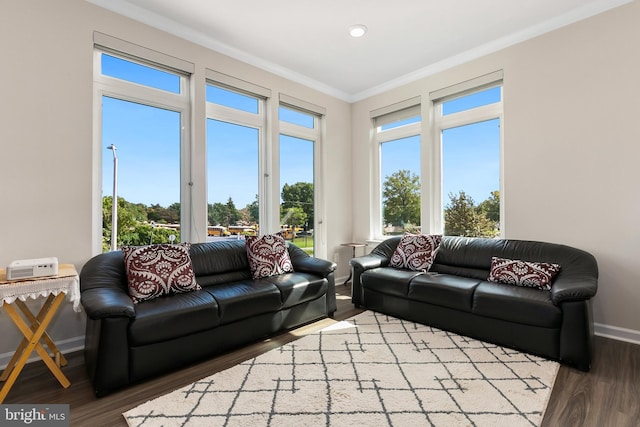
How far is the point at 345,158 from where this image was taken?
206 inches

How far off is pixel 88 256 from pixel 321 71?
341 cm

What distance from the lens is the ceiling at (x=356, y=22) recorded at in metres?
2.99

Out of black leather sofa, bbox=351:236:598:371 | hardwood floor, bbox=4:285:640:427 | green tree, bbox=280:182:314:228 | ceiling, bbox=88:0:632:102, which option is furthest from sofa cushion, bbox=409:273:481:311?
ceiling, bbox=88:0:632:102

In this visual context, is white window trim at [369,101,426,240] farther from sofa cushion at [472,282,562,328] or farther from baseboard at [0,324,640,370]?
baseboard at [0,324,640,370]

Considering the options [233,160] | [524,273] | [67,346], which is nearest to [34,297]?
[67,346]

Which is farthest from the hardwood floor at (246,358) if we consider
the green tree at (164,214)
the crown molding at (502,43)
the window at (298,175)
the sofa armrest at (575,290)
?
the crown molding at (502,43)

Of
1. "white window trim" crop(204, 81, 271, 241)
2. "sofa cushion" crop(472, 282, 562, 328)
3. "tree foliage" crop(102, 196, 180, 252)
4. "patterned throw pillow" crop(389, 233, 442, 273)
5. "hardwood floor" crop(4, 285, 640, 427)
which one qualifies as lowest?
"hardwood floor" crop(4, 285, 640, 427)

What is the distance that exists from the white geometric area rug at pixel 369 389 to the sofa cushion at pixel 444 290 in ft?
1.09

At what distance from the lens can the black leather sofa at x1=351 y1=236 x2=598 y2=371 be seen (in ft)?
7.76

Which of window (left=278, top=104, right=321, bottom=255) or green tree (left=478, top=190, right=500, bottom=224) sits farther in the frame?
window (left=278, top=104, right=321, bottom=255)

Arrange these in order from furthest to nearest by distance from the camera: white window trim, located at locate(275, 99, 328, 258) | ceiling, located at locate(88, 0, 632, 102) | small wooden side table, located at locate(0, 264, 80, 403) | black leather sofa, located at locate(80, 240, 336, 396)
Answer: white window trim, located at locate(275, 99, 328, 258) → ceiling, located at locate(88, 0, 632, 102) → black leather sofa, located at locate(80, 240, 336, 396) → small wooden side table, located at locate(0, 264, 80, 403)

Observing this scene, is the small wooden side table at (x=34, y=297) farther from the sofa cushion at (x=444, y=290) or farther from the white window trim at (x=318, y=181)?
the white window trim at (x=318, y=181)

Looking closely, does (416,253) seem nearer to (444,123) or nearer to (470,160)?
(470,160)

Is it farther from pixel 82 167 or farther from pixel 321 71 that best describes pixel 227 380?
pixel 321 71
